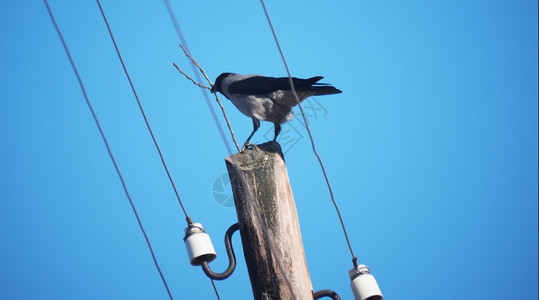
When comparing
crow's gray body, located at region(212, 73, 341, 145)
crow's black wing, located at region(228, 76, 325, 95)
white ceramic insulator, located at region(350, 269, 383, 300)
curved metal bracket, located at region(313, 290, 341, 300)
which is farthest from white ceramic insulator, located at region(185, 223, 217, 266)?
crow's black wing, located at region(228, 76, 325, 95)

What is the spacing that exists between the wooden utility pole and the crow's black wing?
1.64 metres

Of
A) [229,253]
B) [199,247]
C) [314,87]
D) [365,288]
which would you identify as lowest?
[365,288]

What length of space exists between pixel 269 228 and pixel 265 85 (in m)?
2.30

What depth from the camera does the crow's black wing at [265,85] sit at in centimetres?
467

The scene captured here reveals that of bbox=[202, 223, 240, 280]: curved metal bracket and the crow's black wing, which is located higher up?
the crow's black wing

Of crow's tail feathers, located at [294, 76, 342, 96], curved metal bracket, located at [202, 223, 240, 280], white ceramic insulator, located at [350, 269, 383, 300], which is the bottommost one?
white ceramic insulator, located at [350, 269, 383, 300]

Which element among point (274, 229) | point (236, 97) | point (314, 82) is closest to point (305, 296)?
point (274, 229)

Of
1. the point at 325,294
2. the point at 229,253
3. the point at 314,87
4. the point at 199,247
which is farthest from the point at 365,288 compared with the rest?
the point at 314,87

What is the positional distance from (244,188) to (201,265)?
2.16ft

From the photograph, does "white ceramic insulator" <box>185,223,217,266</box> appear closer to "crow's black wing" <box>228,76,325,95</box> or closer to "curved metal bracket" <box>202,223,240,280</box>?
"curved metal bracket" <box>202,223,240,280</box>

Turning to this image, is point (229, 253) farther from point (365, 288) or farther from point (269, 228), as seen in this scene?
point (365, 288)

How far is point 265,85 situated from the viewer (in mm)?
4938

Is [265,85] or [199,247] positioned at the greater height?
[265,85]

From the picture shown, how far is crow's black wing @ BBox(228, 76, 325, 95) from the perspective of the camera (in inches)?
184
